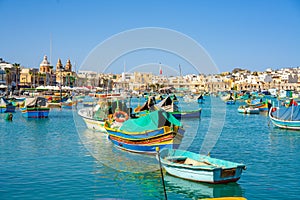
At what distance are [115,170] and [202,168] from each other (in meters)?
4.58

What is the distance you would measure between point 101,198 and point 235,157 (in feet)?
30.9

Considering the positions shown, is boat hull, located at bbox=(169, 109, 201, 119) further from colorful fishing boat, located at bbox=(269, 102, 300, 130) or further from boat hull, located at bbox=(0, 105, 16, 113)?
boat hull, located at bbox=(0, 105, 16, 113)

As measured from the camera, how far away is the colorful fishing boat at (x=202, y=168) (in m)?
14.4

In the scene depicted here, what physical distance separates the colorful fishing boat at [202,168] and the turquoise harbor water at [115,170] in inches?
9.9

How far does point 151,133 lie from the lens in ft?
64.3

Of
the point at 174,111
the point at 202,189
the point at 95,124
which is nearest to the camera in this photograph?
the point at 202,189

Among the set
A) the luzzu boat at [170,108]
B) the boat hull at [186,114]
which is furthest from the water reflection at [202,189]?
the boat hull at [186,114]

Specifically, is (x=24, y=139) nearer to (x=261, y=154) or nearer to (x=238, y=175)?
(x=261, y=154)

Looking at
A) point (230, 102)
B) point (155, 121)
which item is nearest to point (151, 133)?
point (155, 121)

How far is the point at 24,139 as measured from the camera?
27.5 m

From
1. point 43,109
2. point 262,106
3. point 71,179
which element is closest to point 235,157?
point 71,179

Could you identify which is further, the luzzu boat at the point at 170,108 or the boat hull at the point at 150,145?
the luzzu boat at the point at 170,108

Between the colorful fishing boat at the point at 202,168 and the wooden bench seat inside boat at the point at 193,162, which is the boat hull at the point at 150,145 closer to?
the colorful fishing boat at the point at 202,168

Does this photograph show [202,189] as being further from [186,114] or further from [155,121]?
[186,114]
